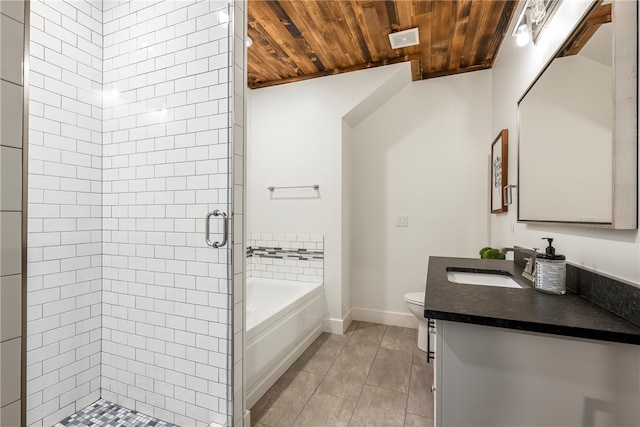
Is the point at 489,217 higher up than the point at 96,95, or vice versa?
the point at 96,95

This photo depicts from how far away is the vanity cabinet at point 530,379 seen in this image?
2.45 ft

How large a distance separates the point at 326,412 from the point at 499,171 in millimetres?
2104

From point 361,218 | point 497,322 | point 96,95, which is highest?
point 96,95

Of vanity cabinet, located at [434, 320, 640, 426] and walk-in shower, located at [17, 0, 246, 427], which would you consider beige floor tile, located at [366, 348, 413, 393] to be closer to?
walk-in shower, located at [17, 0, 246, 427]

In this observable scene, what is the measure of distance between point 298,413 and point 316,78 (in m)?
2.81

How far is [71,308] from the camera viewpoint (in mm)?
1609

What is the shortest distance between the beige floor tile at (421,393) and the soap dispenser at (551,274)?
3.50ft

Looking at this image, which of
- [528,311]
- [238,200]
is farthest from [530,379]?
[238,200]

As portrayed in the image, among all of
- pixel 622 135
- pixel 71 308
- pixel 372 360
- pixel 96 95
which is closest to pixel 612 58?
pixel 622 135

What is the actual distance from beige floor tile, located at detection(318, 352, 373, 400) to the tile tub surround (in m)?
0.80

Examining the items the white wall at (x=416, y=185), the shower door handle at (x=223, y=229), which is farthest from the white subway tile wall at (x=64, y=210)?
the white wall at (x=416, y=185)

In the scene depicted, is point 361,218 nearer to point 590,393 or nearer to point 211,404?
point 211,404

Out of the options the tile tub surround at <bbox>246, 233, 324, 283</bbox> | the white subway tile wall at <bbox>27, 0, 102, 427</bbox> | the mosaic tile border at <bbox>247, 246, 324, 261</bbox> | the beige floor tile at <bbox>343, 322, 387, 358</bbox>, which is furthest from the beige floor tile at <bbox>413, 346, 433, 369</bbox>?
the white subway tile wall at <bbox>27, 0, 102, 427</bbox>

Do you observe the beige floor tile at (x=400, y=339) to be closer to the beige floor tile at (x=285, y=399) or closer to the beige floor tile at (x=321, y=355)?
the beige floor tile at (x=321, y=355)
